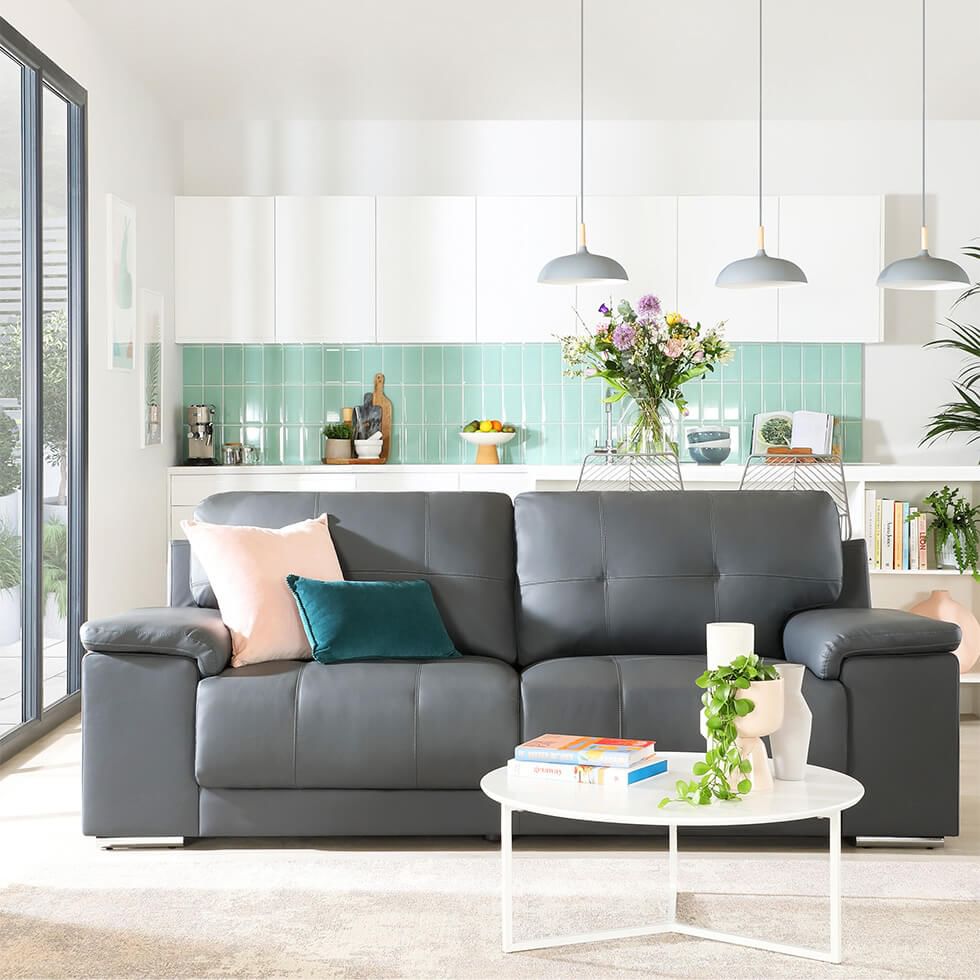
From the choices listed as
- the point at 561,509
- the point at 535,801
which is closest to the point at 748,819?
the point at 535,801

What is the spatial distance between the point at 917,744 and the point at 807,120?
4.64 m

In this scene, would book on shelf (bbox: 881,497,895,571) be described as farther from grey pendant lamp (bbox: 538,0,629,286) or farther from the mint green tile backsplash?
the mint green tile backsplash

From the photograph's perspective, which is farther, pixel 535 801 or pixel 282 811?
pixel 282 811

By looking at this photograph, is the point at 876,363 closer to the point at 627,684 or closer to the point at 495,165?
the point at 495,165

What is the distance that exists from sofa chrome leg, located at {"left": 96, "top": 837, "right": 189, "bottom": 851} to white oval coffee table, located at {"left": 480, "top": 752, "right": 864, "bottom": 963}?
3.61 ft

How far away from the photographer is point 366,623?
3521 millimetres

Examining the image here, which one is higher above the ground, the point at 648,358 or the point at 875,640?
the point at 648,358

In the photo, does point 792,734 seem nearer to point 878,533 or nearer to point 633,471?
point 633,471

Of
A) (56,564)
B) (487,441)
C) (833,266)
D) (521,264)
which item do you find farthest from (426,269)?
(56,564)

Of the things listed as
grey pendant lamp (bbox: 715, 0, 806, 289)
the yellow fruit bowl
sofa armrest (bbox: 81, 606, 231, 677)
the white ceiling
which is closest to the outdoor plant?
the white ceiling

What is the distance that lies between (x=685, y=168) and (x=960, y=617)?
3.09 m

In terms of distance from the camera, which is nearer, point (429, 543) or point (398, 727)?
point (398, 727)

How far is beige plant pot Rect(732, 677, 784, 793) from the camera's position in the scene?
2521 mm

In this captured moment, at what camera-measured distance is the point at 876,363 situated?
7.10 meters
